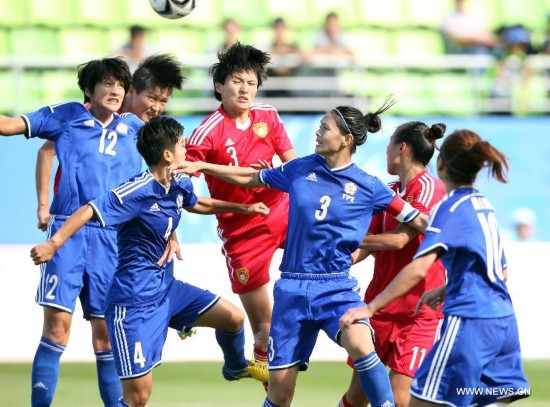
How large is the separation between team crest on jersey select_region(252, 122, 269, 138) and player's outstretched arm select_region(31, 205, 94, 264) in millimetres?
1741

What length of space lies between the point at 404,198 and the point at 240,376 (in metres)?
1.84

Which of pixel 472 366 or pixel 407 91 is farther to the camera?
pixel 407 91

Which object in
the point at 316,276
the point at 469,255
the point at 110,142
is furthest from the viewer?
the point at 110,142

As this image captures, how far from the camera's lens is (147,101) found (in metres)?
8.20

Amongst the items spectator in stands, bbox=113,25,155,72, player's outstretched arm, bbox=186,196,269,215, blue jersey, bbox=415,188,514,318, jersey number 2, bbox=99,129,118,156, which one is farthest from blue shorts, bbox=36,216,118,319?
spectator in stands, bbox=113,25,155,72

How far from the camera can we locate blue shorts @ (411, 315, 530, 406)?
543 centimetres

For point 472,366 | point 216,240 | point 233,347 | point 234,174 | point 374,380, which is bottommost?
point 216,240

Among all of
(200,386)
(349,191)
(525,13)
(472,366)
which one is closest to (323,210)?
(349,191)

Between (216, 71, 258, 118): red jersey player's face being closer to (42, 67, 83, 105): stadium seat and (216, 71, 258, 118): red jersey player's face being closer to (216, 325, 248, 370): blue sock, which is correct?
(216, 325, 248, 370): blue sock

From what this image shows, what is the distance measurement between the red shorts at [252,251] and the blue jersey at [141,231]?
3.99ft

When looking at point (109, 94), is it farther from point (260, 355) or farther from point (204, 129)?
point (260, 355)

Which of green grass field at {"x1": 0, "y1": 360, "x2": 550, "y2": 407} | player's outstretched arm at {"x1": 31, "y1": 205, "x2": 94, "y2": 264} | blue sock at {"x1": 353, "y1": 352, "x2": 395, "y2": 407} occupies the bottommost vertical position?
green grass field at {"x1": 0, "y1": 360, "x2": 550, "y2": 407}

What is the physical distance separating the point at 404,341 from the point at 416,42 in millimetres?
10150

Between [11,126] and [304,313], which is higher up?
[11,126]
